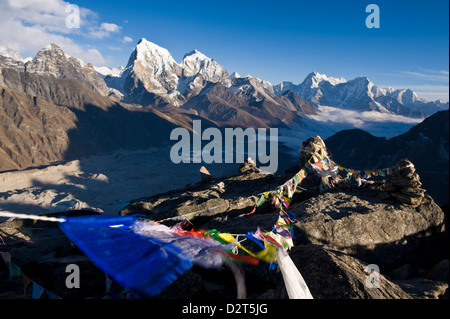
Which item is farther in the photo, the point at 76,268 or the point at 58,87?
the point at 58,87

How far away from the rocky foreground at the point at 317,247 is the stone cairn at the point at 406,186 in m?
0.03

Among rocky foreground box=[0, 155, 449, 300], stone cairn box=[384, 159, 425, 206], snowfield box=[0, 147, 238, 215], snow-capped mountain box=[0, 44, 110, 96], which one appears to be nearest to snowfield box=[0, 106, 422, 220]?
snowfield box=[0, 147, 238, 215]

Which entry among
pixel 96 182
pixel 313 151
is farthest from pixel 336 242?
pixel 96 182

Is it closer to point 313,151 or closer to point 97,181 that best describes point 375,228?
point 313,151

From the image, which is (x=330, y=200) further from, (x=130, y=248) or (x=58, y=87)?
(x=58, y=87)

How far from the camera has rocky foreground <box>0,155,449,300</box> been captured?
3409 mm

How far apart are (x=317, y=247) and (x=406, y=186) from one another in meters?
4.94

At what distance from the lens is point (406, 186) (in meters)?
7.21

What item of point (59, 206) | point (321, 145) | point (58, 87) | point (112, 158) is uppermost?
point (58, 87)

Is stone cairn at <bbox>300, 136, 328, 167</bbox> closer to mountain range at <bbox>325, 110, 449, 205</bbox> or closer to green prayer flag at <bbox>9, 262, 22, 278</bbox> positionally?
green prayer flag at <bbox>9, 262, 22, 278</bbox>

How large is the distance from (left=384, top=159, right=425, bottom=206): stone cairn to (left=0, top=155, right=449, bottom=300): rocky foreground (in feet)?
0.10

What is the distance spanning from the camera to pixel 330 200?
727cm
